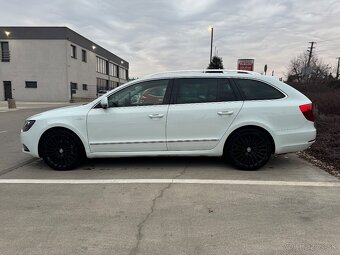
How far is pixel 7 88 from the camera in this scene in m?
44.4

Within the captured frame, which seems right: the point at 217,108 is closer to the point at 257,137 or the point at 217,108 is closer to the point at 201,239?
the point at 257,137

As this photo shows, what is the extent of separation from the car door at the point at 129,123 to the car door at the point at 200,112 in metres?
0.18

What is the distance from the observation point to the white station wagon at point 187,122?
617 centimetres

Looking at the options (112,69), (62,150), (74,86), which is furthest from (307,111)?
(112,69)

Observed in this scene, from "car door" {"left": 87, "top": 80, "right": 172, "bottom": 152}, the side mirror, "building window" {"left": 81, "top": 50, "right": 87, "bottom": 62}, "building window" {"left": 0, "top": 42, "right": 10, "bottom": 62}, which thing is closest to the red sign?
"car door" {"left": 87, "top": 80, "right": 172, "bottom": 152}

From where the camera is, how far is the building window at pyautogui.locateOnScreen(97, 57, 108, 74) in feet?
197

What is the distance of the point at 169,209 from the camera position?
4516 millimetres

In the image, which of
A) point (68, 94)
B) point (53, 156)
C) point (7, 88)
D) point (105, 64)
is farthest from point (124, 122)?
point (105, 64)

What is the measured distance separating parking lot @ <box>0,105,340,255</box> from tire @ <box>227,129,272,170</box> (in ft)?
0.63

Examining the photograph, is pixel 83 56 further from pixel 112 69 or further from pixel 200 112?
pixel 200 112

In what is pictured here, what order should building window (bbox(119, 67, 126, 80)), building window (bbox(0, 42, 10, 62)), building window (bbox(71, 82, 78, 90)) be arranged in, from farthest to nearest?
1. building window (bbox(119, 67, 126, 80))
2. building window (bbox(71, 82, 78, 90))
3. building window (bbox(0, 42, 10, 62))

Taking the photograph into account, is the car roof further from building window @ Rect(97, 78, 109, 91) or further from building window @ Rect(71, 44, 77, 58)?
building window @ Rect(97, 78, 109, 91)

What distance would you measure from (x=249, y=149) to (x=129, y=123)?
217 cm

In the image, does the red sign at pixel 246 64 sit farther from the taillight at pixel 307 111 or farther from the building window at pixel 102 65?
the building window at pixel 102 65
